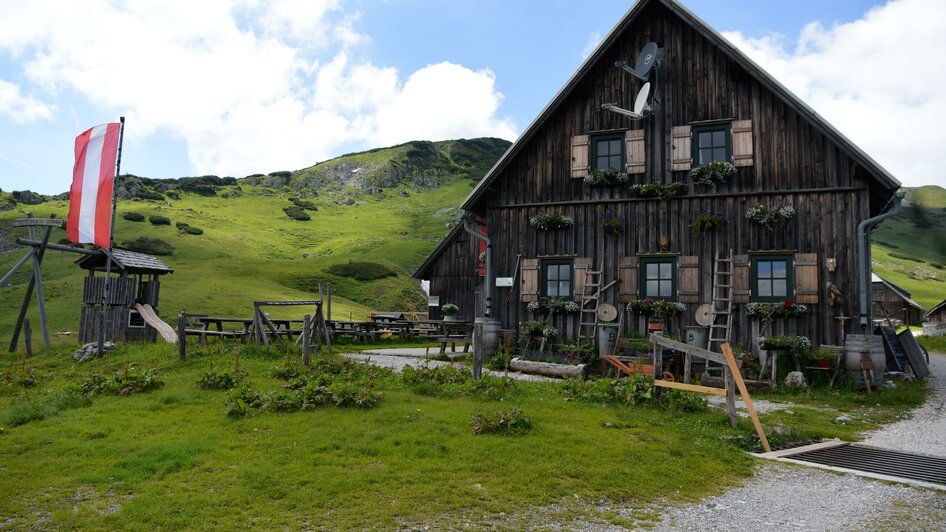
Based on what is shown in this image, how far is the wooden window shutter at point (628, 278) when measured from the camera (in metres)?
18.9

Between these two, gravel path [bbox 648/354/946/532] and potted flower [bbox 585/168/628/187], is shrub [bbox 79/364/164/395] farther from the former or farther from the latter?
potted flower [bbox 585/168/628/187]

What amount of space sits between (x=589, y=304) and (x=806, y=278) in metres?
5.91

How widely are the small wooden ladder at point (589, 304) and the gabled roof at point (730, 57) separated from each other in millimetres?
4483

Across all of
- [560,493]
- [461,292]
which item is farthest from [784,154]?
[461,292]

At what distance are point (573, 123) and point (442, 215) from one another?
9659cm

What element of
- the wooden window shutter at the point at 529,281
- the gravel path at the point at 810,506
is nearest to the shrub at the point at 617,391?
the gravel path at the point at 810,506

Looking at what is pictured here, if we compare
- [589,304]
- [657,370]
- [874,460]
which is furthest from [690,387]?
[589,304]

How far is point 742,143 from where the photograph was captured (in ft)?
59.3

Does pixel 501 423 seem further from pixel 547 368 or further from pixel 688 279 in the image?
pixel 688 279

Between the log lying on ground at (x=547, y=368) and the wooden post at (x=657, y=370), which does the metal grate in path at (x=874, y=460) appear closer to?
the wooden post at (x=657, y=370)

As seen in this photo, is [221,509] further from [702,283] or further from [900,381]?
[900,381]

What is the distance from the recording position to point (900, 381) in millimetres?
17391

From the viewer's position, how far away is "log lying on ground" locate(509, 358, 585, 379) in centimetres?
1695

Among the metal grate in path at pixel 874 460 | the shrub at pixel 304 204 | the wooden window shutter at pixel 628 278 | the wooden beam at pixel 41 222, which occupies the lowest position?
the metal grate in path at pixel 874 460
